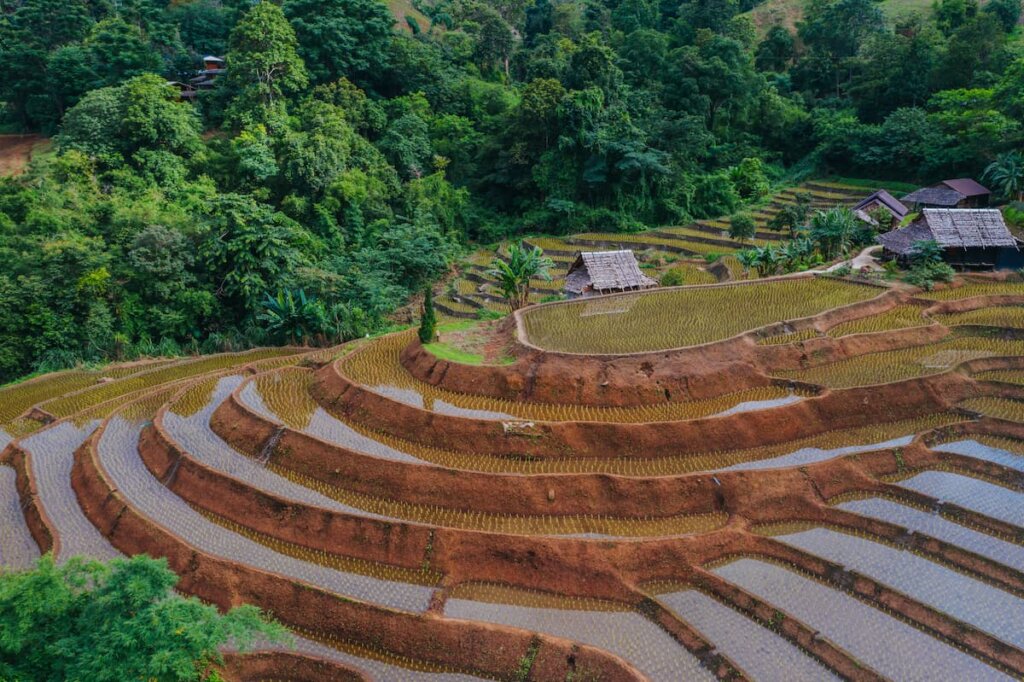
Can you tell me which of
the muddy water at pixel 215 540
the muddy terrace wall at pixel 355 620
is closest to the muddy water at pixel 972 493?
the muddy terrace wall at pixel 355 620

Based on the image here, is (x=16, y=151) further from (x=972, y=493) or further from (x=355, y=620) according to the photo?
(x=972, y=493)

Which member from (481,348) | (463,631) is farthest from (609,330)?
(463,631)

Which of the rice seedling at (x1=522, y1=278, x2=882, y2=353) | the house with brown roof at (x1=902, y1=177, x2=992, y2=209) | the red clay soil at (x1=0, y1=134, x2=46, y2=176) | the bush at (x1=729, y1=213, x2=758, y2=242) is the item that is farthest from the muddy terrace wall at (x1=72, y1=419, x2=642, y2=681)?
the house with brown roof at (x1=902, y1=177, x2=992, y2=209)

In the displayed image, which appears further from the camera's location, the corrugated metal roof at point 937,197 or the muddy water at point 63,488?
the corrugated metal roof at point 937,197

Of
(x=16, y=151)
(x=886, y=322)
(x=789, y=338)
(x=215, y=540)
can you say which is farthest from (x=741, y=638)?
(x=16, y=151)

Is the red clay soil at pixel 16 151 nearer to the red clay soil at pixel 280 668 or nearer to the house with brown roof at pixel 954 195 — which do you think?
the red clay soil at pixel 280 668

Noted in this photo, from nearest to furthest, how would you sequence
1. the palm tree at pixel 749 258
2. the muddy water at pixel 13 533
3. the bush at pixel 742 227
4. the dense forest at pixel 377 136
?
1. the muddy water at pixel 13 533
2. the dense forest at pixel 377 136
3. the palm tree at pixel 749 258
4. the bush at pixel 742 227

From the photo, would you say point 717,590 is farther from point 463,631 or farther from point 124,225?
point 124,225
